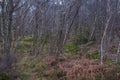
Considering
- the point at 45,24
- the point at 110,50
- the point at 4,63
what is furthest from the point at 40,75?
the point at 45,24

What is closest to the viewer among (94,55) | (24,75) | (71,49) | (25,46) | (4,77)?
(4,77)

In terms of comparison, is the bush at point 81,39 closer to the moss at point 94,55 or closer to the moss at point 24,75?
the moss at point 94,55

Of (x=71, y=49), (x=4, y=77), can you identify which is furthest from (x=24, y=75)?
(x=71, y=49)

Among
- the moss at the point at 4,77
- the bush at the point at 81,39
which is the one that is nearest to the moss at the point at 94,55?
the bush at the point at 81,39

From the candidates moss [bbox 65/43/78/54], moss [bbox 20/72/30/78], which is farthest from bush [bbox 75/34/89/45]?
moss [bbox 20/72/30/78]

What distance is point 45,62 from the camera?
13344 mm

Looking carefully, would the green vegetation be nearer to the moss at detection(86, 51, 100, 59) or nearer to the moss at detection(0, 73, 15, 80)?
the moss at detection(86, 51, 100, 59)

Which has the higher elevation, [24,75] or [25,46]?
[24,75]

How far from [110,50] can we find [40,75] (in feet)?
28.9

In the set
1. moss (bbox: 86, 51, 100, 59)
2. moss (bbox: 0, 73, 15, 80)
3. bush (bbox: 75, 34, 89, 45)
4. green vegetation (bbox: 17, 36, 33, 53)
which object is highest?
bush (bbox: 75, 34, 89, 45)

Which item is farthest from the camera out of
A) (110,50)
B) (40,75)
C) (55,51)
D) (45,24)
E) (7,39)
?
(45,24)

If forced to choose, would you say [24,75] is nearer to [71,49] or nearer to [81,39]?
[71,49]

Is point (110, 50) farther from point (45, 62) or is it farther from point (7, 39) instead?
point (7, 39)

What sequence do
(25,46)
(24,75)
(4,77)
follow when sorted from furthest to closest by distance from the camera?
(25,46)
(24,75)
(4,77)
